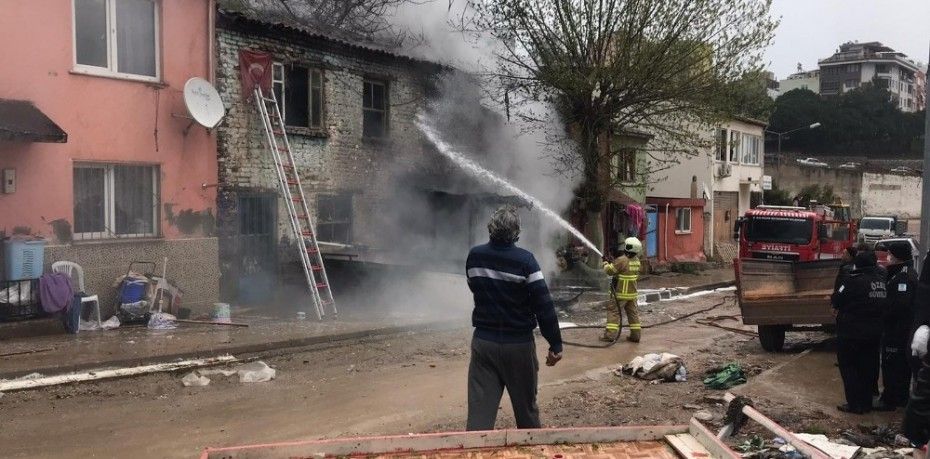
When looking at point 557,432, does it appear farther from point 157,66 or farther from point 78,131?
point 157,66

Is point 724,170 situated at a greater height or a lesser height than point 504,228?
greater

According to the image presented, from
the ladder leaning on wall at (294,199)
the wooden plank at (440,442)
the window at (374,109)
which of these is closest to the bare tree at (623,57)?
the window at (374,109)

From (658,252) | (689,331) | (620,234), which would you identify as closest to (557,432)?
(689,331)

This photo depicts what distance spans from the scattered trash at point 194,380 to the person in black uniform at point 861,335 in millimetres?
6331

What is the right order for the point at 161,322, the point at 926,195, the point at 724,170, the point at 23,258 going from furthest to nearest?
the point at 724,170
the point at 161,322
the point at 23,258
the point at 926,195

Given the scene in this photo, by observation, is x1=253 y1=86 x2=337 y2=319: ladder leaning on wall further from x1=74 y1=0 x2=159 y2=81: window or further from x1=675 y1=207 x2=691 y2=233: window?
x1=675 y1=207 x2=691 y2=233: window

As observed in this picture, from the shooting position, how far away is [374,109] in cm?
1653

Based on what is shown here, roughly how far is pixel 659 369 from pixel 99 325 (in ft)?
25.7

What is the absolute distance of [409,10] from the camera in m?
18.9

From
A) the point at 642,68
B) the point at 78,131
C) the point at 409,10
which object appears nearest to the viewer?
the point at 78,131

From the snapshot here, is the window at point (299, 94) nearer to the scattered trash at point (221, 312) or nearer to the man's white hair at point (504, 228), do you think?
the scattered trash at point (221, 312)

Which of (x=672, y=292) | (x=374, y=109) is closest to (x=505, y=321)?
(x=374, y=109)

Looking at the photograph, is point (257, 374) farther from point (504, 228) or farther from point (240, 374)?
point (504, 228)

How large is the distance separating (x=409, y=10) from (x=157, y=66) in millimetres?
8049
